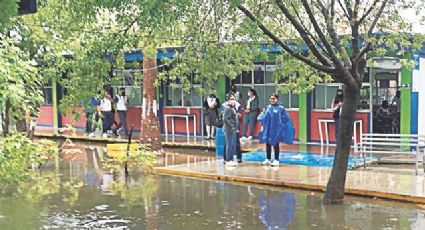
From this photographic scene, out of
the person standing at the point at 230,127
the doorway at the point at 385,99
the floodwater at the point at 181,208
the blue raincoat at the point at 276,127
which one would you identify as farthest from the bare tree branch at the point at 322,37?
the doorway at the point at 385,99

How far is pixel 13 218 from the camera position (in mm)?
9547

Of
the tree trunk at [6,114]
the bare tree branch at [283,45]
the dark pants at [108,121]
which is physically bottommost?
the dark pants at [108,121]

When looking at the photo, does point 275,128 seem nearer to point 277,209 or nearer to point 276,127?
point 276,127

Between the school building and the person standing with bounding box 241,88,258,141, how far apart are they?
1.84 feet

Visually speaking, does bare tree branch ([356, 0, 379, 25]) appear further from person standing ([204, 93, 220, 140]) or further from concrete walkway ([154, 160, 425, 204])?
person standing ([204, 93, 220, 140])

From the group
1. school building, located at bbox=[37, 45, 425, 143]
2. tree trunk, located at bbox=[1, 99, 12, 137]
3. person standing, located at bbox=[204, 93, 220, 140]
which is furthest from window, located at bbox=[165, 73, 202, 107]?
tree trunk, located at bbox=[1, 99, 12, 137]

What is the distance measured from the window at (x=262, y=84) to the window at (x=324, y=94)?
2.59 ft

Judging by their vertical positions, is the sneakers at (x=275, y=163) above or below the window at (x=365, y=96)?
below

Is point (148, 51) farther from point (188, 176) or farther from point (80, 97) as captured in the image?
point (188, 176)

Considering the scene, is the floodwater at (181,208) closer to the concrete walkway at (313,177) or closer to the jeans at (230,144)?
the concrete walkway at (313,177)

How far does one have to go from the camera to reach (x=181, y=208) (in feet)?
33.8

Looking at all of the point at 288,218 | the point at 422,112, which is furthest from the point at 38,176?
the point at 422,112

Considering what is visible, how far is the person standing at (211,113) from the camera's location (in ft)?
66.3

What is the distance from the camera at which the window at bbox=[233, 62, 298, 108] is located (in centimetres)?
Answer: 1981
